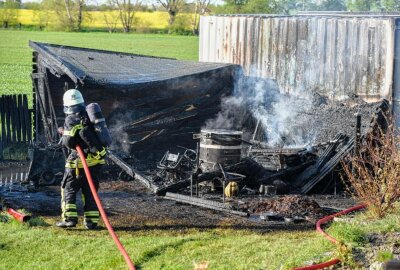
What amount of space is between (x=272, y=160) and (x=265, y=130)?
2500mm

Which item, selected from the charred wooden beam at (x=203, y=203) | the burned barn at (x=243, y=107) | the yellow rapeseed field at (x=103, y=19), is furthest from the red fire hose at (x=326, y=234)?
the yellow rapeseed field at (x=103, y=19)

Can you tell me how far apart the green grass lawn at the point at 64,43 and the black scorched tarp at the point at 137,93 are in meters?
16.1

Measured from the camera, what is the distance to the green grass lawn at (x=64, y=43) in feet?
124

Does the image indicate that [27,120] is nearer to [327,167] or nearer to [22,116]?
[22,116]

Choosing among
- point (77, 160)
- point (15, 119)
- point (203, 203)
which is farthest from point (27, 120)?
point (77, 160)

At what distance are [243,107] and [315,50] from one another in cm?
210

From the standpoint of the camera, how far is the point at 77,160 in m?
10.4

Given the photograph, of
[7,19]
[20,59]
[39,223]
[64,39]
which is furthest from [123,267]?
[7,19]

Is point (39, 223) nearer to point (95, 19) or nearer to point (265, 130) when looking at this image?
point (265, 130)

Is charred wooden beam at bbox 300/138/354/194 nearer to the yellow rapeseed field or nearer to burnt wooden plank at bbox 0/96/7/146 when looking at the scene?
burnt wooden plank at bbox 0/96/7/146

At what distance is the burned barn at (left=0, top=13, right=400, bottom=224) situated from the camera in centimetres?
1323

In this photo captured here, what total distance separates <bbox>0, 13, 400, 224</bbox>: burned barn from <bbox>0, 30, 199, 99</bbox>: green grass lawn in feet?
53.1

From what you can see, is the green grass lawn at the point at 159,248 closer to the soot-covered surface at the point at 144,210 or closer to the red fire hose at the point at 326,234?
the red fire hose at the point at 326,234

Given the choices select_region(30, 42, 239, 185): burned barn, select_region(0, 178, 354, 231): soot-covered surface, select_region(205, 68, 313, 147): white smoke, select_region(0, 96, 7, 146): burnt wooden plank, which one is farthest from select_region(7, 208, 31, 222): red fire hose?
select_region(205, 68, 313, 147): white smoke
